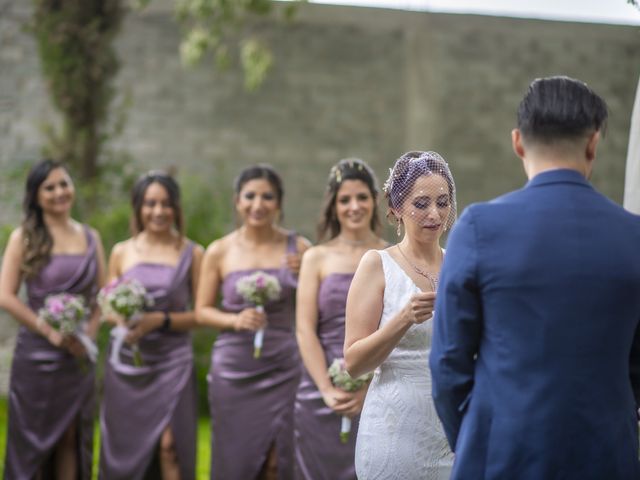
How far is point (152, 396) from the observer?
21.7ft

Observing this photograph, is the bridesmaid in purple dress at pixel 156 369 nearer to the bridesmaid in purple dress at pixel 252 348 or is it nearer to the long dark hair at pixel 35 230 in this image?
the bridesmaid in purple dress at pixel 252 348

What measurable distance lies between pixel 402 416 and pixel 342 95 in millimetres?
8985

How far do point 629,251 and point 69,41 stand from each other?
876cm

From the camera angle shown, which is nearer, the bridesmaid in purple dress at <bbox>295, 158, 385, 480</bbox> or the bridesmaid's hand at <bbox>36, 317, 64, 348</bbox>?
the bridesmaid in purple dress at <bbox>295, 158, 385, 480</bbox>

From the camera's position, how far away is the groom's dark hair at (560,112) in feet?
9.21

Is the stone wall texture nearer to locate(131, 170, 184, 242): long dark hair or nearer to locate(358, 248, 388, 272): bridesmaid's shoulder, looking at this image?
locate(131, 170, 184, 242): long dark hair

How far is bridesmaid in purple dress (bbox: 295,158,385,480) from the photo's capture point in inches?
214

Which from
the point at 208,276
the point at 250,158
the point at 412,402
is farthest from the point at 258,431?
the point at 250,158

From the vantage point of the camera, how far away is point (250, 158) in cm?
1205

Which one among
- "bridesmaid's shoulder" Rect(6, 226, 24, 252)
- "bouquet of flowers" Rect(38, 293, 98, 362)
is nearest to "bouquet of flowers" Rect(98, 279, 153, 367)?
"bouquet of flowers" Rect(38, 293, 98, 362)

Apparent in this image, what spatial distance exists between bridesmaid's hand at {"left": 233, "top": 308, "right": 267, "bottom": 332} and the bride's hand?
2758 millimetres

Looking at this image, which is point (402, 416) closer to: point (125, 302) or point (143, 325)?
point (125, 302)

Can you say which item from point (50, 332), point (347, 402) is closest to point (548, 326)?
point (347, 402)

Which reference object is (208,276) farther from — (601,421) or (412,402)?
(601,421)
